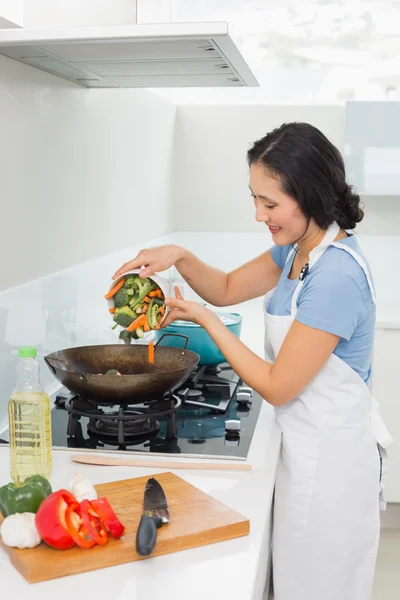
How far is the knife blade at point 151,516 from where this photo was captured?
42.0 inches

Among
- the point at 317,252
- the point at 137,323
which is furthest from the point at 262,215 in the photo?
the point at 137,323

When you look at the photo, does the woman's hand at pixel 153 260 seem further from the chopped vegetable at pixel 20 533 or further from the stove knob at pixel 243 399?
the chopped vegetable at pixel 20 533

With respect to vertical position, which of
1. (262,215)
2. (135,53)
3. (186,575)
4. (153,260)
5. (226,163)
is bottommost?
(186,575)

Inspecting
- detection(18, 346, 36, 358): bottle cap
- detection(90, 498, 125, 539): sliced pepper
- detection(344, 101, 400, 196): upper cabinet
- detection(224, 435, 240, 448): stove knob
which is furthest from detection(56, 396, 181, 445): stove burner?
detection(344, 101, 400, 196): upper cabinet

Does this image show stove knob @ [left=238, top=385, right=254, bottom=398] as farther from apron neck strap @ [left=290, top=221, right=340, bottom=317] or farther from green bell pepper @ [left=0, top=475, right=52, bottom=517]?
green bell pepper @ [left=0, top=475, right=52, bottom=517]

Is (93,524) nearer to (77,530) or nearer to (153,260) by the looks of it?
(77,530)

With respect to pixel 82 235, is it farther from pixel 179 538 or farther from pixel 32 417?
pixel 179 538

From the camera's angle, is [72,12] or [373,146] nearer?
[72,12]

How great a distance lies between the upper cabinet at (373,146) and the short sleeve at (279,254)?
1.18 metres

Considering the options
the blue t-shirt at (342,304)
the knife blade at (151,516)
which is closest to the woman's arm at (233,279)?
the blue t-shirt at (342,304)

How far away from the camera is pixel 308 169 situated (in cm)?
161

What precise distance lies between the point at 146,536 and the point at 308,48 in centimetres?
273

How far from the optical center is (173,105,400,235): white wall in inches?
130

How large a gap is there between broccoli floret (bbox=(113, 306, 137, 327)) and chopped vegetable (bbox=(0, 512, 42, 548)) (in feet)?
2.24
